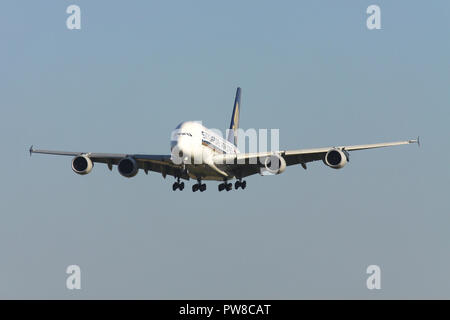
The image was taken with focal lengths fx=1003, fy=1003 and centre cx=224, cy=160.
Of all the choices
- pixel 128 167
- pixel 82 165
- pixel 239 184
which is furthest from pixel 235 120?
pixel 82 165

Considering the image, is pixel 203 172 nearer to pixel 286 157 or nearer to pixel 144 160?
pixel 144 160

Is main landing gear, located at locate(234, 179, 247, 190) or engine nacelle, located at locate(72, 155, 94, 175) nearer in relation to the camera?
engine nacelle, located at locate(72, 155, 94, 175)

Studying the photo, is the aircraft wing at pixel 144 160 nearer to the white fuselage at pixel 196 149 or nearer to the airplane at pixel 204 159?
the airplane at pixel 204 159

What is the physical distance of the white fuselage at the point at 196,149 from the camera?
72.7m

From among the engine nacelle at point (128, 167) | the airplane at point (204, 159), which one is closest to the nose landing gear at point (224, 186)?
the airplane at point (204, 159)

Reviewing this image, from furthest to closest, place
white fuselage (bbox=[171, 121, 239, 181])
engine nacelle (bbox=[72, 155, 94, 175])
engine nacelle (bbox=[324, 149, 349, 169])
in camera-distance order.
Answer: engine nacelle (bbox=[72, 155, 94, 175]) < engine nacelle (bbox=[324, 149, 349, 169]) < white fuselage (bbox=[171, 121, 239, 181])

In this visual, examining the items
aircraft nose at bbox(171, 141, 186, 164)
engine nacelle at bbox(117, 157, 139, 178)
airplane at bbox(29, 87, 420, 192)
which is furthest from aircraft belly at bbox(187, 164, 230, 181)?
engine nacelle at bbox(117, 157, 139, 178)

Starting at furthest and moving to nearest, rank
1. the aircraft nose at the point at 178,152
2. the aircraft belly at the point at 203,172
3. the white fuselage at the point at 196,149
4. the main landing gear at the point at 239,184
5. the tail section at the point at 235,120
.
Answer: the tail section at the point at 235,120, the main landing gear at the point at 239,184, the aircraft belly at the point at 203,172, the white fuselage at the point at 196,149, the aircraft nose at the point at 178,152

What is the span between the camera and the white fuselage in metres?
72.7

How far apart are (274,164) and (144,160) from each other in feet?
33.1

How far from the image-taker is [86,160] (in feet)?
254

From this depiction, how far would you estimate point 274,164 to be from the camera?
75625 mm

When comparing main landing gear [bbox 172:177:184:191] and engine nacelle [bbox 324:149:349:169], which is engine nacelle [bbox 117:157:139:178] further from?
engine nacelle [bbox 324:149:349:169]

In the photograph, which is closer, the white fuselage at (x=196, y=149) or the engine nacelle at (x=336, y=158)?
the white fuselage at (x=196, y=149)
